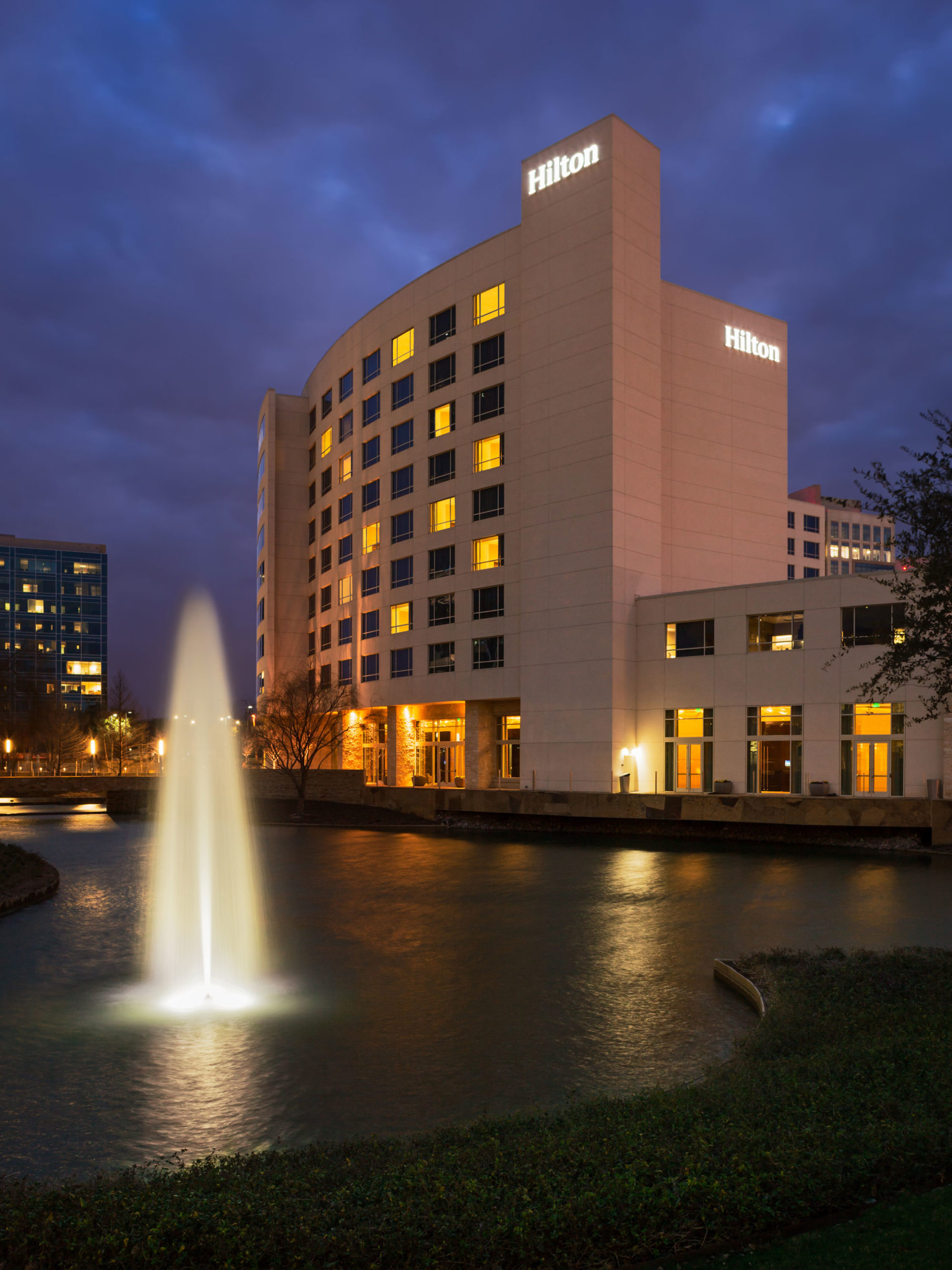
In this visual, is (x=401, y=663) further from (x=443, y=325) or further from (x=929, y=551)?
(x=929, y=551)

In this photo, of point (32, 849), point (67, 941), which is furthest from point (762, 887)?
point (32, 849)

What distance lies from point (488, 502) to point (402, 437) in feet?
37.9

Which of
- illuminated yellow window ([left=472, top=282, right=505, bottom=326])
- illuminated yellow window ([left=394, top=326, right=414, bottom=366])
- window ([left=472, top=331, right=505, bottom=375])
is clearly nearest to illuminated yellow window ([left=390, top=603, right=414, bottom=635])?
window ([left=472, top=331, right=505, bottom=375])

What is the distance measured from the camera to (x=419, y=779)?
6488 cm

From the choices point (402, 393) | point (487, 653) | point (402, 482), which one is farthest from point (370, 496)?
point (487, 653)

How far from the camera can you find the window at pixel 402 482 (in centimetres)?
6750

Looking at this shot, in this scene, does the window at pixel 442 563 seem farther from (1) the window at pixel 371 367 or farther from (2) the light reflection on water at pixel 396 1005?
(2) the light reflection on water at pixel 396 1005

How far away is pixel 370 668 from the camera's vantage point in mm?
71500

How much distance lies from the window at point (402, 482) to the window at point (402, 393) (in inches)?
170

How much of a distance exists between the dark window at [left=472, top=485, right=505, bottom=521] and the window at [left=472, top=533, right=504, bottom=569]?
4.34 ft

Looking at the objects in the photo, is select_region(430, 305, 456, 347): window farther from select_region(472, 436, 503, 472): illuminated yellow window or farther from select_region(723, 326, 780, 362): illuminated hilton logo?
select_region(723, 326, 780, 362): illuminated hilton logo

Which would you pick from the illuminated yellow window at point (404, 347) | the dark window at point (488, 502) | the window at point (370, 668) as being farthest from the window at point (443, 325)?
the window at point (370, 668)

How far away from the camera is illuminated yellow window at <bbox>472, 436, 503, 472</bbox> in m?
60.0

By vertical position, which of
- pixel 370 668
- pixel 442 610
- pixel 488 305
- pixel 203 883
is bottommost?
pixel 203 883
